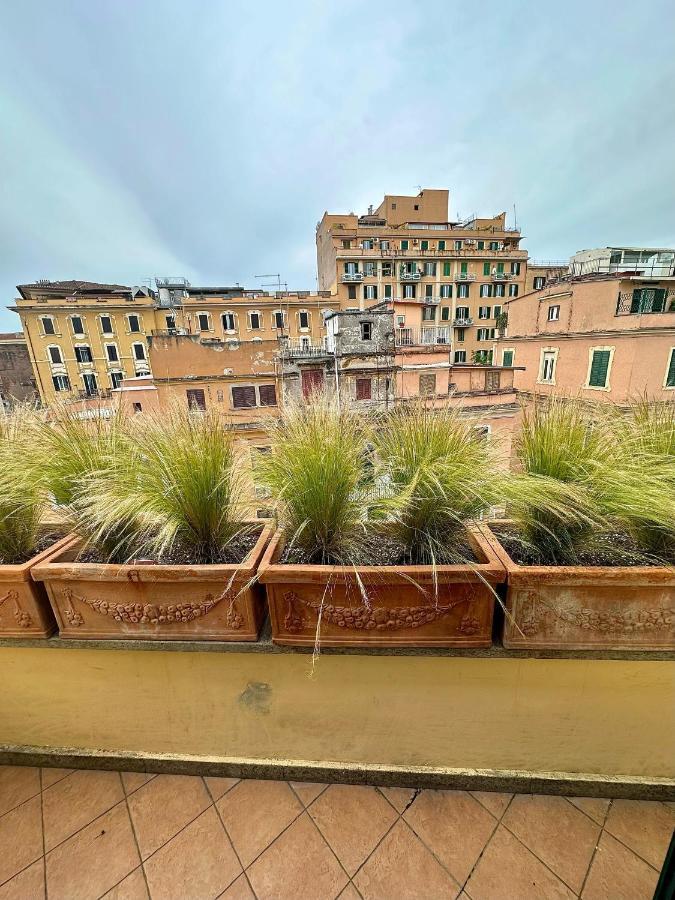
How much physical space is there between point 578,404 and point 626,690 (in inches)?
35.9

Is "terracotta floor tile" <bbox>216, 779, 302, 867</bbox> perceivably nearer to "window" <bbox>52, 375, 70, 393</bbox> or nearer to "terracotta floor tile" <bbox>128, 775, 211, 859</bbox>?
"terracotta floor tile" <bbox>128, 775, 211, 859</bbox>

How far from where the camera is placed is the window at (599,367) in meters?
8.79

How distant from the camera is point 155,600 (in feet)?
3.14

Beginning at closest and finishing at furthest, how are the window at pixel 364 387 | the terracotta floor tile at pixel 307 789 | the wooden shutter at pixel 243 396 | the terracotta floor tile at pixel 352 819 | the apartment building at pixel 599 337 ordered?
the terracotta floor tile at pixel 352 819 → the terracotta floor tile at pixel 307 789 → the apartment building at pixel 599 337 → the window at pixel 364 387 → the wooden shutter at pixel 243 396

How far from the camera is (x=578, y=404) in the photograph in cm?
130

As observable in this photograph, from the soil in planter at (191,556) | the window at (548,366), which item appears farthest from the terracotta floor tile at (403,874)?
the window at (548,366)

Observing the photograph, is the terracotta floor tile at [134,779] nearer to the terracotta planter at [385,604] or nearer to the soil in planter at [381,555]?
the terracotta planter at [385,604]

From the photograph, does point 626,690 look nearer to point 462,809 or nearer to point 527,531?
point 527,531

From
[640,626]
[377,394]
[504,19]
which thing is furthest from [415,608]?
[377,394]

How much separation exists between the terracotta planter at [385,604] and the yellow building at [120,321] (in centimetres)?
1719

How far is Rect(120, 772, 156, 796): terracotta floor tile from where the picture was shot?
122 cm

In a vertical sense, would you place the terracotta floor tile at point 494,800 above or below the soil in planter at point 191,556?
below

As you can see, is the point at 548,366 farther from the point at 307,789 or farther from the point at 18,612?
the point at 18,612

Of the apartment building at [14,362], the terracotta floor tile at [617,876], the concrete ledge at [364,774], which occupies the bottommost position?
the terracotta floor tile at [617,876]
